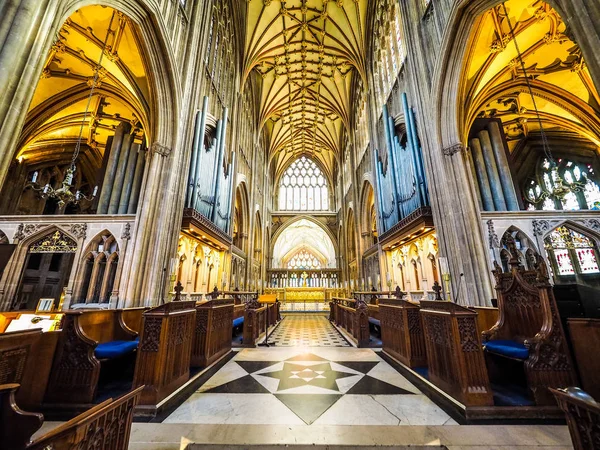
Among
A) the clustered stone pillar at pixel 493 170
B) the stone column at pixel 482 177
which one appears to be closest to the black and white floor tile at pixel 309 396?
the stone column at pixel 482 177

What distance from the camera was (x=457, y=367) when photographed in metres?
2.35

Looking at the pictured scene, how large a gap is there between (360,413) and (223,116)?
10401mm

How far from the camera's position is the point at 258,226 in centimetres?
1752

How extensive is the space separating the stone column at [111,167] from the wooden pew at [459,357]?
10.2 meters

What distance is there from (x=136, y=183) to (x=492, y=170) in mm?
12970

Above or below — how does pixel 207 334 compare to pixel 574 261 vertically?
below

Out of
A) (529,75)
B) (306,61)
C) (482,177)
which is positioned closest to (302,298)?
(482,177)

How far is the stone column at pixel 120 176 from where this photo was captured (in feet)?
27.9

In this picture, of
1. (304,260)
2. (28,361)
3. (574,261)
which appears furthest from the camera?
(304,260)

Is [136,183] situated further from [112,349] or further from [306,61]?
[306,61]

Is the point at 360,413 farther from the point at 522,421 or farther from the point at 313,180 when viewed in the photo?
the point at 313,180

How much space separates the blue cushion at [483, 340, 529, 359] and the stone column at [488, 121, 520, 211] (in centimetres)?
701

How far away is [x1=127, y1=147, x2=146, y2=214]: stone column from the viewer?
8652 mm

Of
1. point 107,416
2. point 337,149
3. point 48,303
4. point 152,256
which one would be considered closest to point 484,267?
point 107,416
